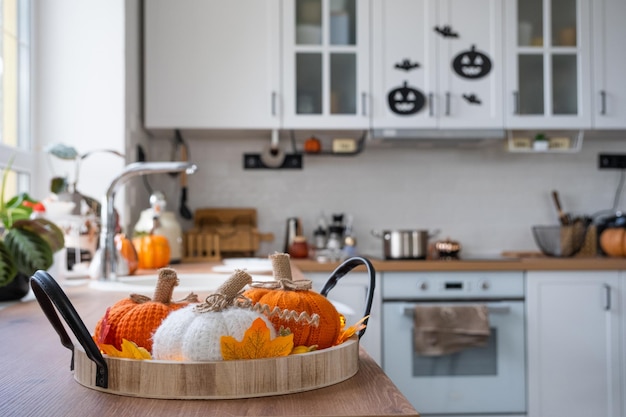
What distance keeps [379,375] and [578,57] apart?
2.93m

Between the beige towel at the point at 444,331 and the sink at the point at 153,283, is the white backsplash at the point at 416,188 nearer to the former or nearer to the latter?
the beige towel at the point at 444,331

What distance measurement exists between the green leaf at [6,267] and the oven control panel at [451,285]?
1.68 m

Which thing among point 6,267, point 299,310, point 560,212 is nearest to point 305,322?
point 299,310

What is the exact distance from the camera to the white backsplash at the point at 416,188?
3508 millimetres

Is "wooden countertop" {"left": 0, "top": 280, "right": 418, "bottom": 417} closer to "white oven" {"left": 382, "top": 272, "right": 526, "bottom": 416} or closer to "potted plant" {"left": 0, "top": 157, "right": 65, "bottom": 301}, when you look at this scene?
"potted plant" {"left": 0, "top": 157, "right": 65, "bottom": 301}

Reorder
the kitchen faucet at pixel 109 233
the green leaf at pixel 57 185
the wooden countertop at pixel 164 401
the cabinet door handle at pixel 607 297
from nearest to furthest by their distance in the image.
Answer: the wooden countertop at pixel 164 401 < the kitchen faucet at pixel 109 233 < the green leaf at pixel 57 185 < the cabinet door handle at pixel 607 297

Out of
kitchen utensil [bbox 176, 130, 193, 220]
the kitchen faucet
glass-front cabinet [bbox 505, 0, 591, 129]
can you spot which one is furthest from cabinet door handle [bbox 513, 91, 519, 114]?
the kitchen faucet

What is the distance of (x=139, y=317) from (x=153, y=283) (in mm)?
1352

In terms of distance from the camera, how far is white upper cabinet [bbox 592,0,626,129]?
329 cm

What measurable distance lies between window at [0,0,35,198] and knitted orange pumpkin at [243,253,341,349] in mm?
1902

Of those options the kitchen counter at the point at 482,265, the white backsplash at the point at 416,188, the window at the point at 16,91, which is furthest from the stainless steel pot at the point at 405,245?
the window at the point at 16,91

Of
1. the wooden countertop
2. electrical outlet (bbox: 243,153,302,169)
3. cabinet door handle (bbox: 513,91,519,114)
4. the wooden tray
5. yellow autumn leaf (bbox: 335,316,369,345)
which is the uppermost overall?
cabinet door handle (bbox: 513,91,519,114)

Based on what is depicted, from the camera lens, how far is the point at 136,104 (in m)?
3.09

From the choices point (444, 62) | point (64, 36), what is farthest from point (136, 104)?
point (444, 62)
